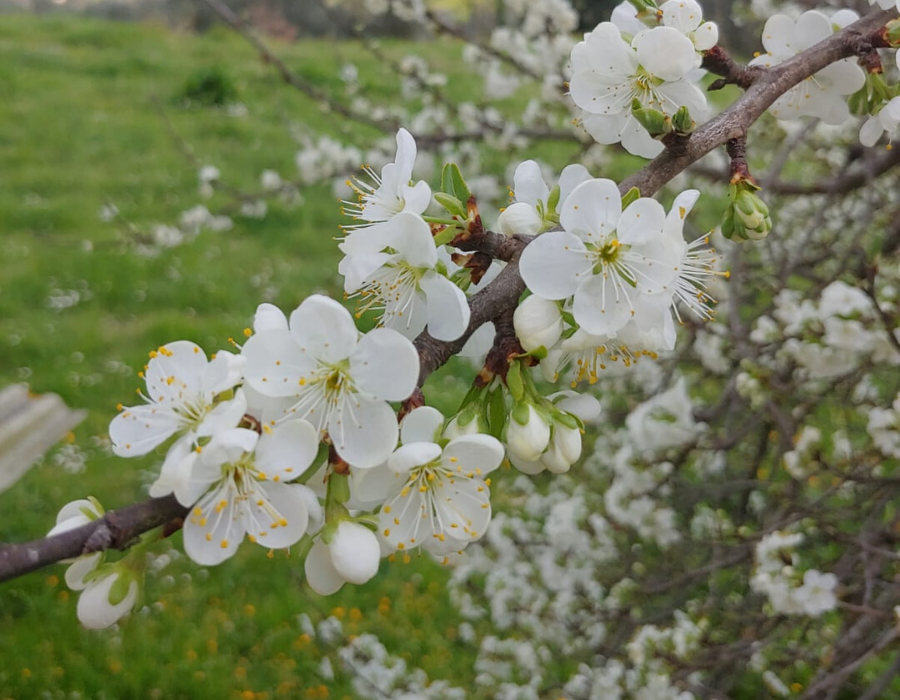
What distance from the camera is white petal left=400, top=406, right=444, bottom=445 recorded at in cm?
74

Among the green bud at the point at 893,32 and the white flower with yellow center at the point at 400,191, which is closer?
the white flower with yellow center at the point at 400,191

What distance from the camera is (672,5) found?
3.13 ft

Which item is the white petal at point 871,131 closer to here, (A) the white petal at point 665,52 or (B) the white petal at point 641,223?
(A) the white petal at point 665,52

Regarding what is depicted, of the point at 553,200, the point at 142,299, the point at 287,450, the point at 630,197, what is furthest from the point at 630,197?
the point at 142,299

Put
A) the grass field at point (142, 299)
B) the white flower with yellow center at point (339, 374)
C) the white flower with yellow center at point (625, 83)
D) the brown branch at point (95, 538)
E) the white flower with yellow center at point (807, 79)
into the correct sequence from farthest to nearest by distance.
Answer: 1. the grass field at point (142, 299)
2. the white flower with yellow center at point (807, 79)
3. the white flower with yellow center at point (625, 83)
4. the white flower with yellow center at point (339, 374)
5. the brown branch at point (95, 538)

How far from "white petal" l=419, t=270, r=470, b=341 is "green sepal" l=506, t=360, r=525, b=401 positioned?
0.20 ft

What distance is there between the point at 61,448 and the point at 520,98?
4.53m

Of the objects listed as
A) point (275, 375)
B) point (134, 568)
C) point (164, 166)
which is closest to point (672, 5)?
point (275, 375)

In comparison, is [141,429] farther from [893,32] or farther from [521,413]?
[893,32]

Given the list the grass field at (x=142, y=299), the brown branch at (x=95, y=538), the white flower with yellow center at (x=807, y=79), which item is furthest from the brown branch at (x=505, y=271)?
the grass field at (x=142, y=299)

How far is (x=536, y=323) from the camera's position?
750 mm

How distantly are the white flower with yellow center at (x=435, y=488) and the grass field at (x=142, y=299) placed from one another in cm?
91

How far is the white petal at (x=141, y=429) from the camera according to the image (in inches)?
31.7

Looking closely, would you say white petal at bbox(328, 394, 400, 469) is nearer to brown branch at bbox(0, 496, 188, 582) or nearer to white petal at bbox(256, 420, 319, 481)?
white petal at bbox(256, 420, 319, 481)
